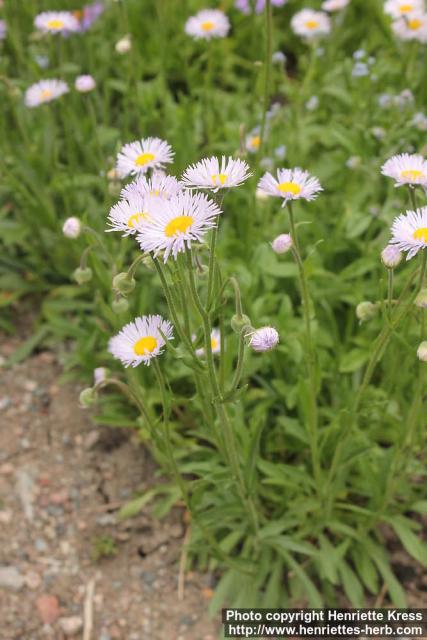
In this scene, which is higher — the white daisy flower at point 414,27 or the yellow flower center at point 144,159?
the white daisy flower at point 414,27

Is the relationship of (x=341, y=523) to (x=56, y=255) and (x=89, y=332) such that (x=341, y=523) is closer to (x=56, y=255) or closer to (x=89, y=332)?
(x=89, y=332)

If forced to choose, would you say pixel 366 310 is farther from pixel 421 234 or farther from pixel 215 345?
pixel 215 345

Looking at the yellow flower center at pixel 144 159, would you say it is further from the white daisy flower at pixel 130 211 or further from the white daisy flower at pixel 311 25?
the white daisy flower at pixel 311 25

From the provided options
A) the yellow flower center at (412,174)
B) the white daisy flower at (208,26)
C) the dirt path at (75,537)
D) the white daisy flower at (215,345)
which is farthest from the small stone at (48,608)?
the white daisy flower at (208,26)

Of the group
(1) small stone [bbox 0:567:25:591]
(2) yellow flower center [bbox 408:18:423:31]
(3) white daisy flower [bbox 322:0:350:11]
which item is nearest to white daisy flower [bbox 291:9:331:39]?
(3) white daisy flower [bbox 322:0:350:11]

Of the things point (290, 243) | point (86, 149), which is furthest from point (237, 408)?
point (86, 149)

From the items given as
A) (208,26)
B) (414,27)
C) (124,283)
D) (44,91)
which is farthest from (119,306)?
(414,27)

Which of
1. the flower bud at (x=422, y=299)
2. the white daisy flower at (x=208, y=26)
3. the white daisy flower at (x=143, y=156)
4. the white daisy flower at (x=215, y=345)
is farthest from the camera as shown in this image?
the white daisy flower at (x=208, y=26)
